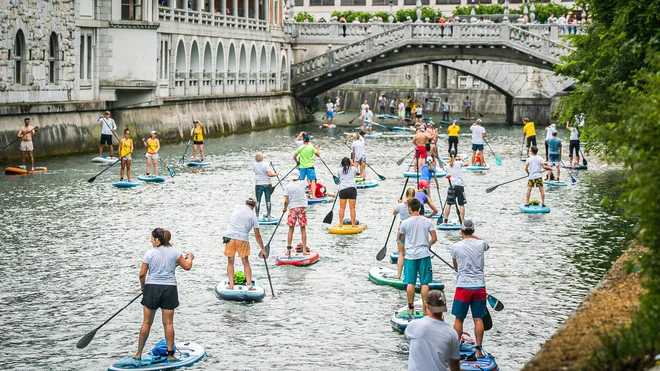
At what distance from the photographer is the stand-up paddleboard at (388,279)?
21.3 m

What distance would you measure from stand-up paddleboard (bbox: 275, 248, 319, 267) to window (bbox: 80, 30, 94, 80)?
29.0 m

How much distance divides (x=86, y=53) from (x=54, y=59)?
2782mm

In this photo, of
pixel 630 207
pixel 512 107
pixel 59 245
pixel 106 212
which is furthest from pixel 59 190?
pixel 512 107

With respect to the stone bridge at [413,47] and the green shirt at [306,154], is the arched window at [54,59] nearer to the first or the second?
the green shirt at [306,154]

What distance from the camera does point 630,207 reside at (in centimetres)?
1344

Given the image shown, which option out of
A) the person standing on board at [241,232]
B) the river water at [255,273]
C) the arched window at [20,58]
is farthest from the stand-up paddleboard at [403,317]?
the arched window at [20,58]

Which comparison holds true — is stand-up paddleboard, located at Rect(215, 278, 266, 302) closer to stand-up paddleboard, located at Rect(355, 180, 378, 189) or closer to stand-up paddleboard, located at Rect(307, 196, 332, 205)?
stand-up paddleboard, located at Rect(307, 196, 332, 205)

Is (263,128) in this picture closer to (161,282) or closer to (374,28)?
(374,28)

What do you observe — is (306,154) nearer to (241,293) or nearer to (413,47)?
(241,293)

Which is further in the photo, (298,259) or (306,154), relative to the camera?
(306,154)

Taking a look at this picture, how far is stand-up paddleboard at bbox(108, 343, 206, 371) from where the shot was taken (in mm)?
16172

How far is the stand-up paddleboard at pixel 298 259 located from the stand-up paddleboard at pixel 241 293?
284cm

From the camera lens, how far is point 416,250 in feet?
61.1

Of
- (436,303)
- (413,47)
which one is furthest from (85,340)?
(413,47)
